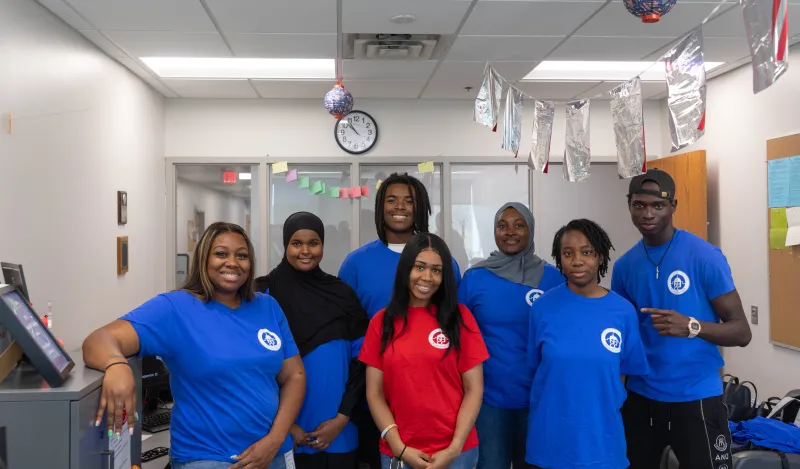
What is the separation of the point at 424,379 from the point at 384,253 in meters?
0.60

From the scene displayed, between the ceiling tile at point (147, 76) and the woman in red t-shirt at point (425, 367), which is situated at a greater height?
the ceiling tile at point (147, 76)

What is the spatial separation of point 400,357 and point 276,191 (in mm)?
3334

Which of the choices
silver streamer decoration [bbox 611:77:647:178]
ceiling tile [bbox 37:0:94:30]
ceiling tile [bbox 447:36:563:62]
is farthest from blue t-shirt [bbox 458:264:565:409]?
ceiling tile [bbox 37:0:94:30]

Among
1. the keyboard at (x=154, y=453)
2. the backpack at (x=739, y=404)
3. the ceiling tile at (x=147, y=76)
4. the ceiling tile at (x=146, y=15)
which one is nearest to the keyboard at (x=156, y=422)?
the keyboard at (x=154, y=453)

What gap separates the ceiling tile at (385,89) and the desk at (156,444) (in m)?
2.61

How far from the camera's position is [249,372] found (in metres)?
1.55

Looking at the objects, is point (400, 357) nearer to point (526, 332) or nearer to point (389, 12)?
point (526, 332)

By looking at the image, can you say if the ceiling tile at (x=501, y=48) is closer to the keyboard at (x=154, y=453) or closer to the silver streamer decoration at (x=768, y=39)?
the silver streamer decoration at (x=768, y=39)

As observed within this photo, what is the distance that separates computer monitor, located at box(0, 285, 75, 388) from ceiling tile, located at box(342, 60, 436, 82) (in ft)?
9.22

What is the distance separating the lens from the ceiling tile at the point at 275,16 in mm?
2770

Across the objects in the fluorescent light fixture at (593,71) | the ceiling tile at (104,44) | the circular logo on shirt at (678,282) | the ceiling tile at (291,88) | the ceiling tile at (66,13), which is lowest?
the circular logo on shirt at (678,282)

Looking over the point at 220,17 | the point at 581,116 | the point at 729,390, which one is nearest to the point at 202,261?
the point at 220,17

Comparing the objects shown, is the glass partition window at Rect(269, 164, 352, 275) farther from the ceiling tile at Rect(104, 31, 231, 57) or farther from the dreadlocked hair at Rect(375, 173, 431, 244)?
the dreadlocked hair at Rect(375, 173, 431, 244)

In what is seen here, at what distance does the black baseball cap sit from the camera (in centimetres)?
211
